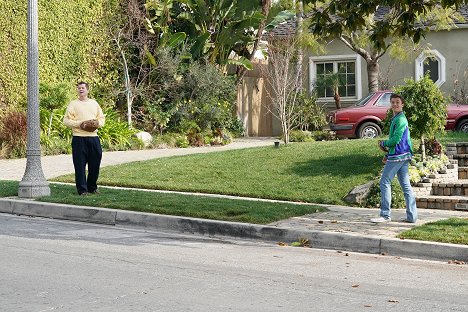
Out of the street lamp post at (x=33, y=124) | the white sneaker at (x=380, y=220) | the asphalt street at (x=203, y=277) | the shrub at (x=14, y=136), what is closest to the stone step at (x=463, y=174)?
the white sneaker at (x=380, y=220)

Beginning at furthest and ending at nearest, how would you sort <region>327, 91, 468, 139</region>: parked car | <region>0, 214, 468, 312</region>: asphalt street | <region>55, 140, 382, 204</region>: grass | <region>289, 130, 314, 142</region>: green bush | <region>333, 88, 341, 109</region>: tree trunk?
<region>333, 88, 341, 109</region>: tree trunk < <region>289, 130, 314, 142</region>: green bush < <region>327, 91, 468, 139</region>: parked car < <region>55, 140, 382, 204</region>: grass < <region>0, 214, 468, 312</region>: asphalt street

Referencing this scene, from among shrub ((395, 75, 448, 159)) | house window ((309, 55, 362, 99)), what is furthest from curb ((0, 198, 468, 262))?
house window ((309, 55, 362, 99))

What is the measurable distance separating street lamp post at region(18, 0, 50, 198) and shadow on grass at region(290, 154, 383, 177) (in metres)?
4.63

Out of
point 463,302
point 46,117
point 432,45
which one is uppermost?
point 432,45

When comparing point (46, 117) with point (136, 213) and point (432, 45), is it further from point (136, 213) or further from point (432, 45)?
point (432, 45)

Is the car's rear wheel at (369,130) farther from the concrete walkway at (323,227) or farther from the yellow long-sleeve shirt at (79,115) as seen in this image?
the yellow long-sleeve shirt at (79,115)

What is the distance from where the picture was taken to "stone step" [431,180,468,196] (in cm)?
1378

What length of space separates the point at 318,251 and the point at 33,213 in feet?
16.2

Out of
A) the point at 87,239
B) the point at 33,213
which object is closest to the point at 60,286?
the point at 87,239

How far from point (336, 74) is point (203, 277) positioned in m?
22.2

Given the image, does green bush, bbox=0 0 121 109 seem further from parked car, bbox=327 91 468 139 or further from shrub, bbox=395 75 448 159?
shrub, bbox=395 75 448 159

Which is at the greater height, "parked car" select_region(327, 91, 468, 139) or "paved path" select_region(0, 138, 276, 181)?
"parked car" select_region(327, 91, 468, 139)

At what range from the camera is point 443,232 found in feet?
33.3

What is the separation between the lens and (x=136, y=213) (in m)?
11.9
